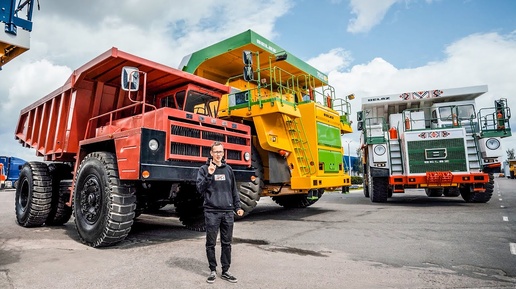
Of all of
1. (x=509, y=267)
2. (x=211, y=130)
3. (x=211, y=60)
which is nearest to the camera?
(x=509, y=267)

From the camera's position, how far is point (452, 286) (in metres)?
3.14

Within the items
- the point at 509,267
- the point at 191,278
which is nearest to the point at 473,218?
the point at 509,267

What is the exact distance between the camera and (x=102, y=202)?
484 cm

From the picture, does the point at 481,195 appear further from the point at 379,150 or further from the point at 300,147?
the point at 300,147

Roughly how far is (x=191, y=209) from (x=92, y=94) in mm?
2884

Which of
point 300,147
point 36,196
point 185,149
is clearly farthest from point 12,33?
point 300,147

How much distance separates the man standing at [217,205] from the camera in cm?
348

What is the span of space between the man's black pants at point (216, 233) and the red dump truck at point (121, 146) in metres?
1.41

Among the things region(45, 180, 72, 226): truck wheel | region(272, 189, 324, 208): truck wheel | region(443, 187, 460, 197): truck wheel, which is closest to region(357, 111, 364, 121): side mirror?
region(272, 189, 324, 208): truck wheel

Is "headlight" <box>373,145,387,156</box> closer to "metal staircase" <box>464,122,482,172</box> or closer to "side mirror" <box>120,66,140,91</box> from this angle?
"metal staircase" <box>464,122,482,172</box>

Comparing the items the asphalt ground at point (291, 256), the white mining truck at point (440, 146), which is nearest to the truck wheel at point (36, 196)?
the asphalt ground at point (291, 256)

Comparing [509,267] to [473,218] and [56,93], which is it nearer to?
[473,218]

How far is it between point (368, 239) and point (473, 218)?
3.45 m

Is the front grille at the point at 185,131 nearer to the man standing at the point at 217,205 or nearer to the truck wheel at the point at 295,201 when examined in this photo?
the man standing at the point at 217,205
